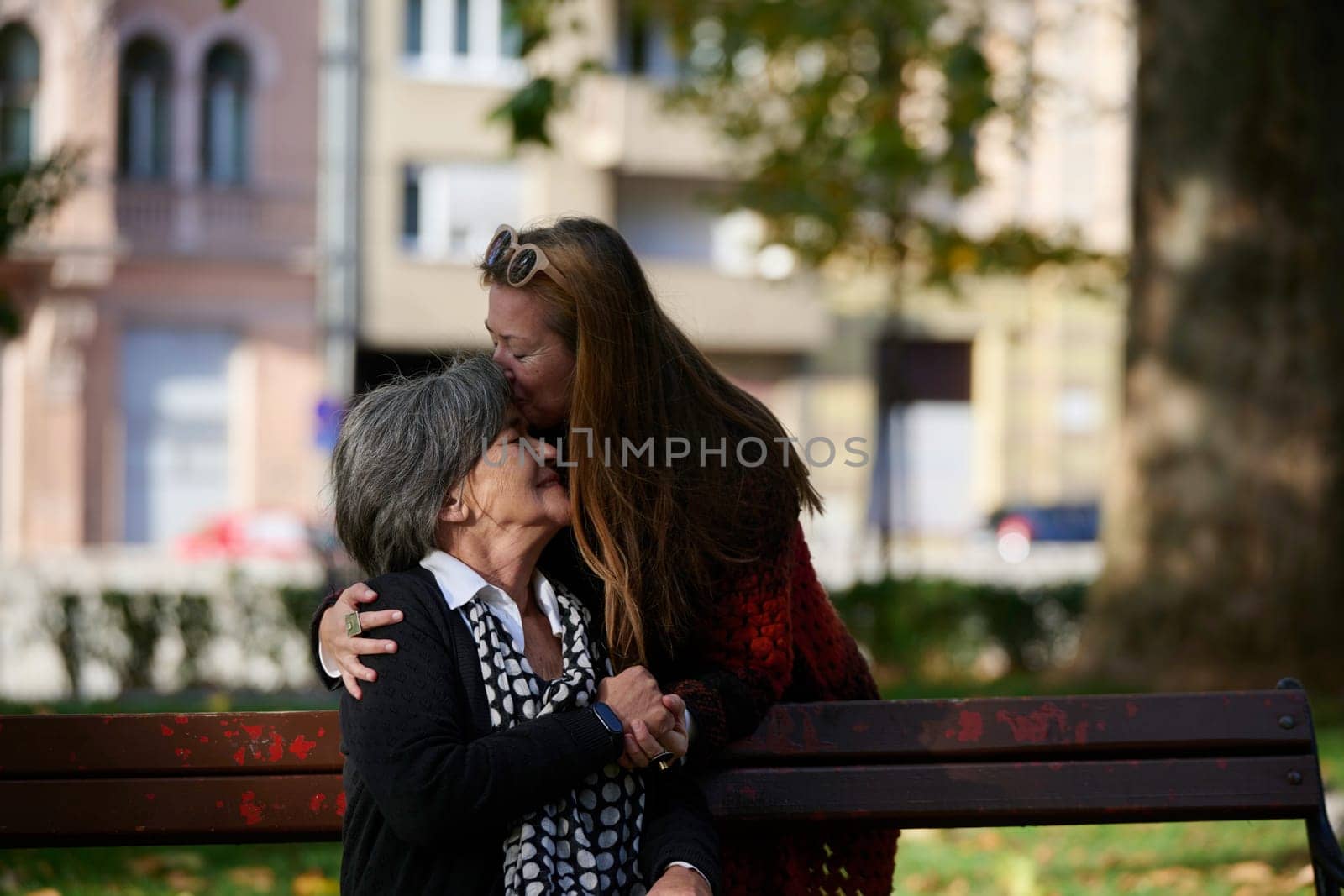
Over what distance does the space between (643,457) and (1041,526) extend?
2637 centimetres

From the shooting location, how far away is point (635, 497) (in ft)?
9.86

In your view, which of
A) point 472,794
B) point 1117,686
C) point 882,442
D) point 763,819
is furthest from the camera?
point 882,442

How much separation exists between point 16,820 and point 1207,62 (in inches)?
296

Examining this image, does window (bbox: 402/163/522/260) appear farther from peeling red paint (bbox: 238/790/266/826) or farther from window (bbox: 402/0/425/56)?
peeling red paint (bbox: 238/790/266/826)

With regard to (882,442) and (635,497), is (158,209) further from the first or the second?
(635,497)

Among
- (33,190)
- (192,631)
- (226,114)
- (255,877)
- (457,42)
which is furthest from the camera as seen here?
(457,42)

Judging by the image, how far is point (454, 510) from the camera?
2.83m

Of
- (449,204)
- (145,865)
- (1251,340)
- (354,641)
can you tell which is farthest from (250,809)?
(449,204)

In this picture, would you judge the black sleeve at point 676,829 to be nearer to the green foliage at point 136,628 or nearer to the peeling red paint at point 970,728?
the peeling red paint at point 970,728

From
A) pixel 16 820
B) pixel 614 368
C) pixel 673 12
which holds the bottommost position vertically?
pixel 16 820

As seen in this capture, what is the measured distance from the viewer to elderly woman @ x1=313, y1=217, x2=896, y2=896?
2.97 meters

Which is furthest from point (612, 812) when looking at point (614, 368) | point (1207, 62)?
point (1207, 62)

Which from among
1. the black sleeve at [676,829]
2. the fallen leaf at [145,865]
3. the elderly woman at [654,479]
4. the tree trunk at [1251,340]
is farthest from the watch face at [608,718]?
the tree trunk at [1251,340]

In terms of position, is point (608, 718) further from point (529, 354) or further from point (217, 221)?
point (217, 221)
